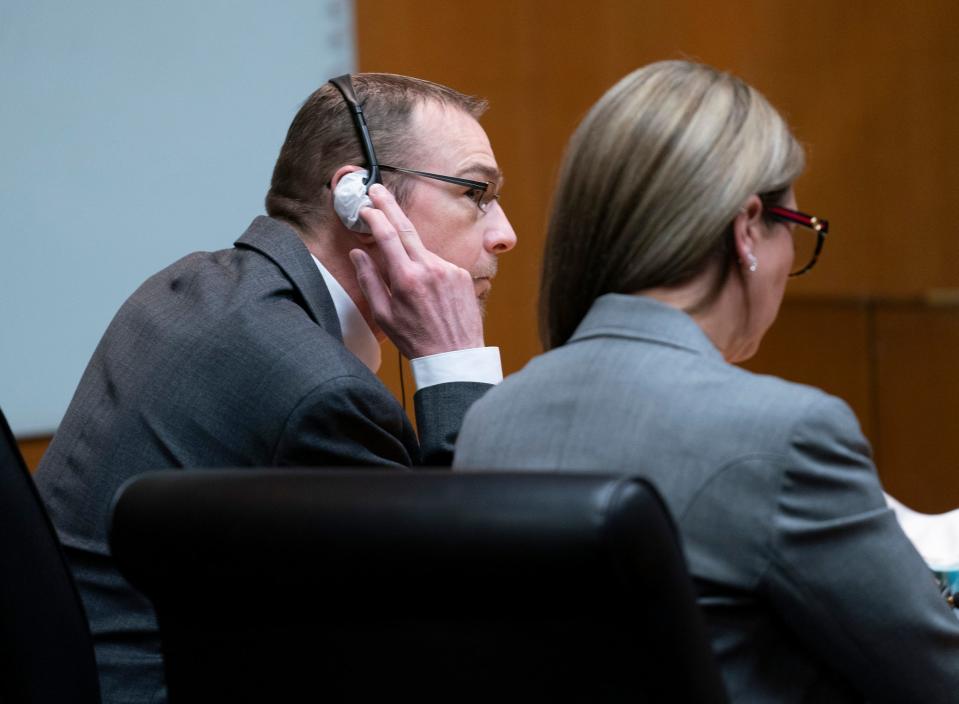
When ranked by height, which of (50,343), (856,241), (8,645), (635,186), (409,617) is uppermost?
(635,186)

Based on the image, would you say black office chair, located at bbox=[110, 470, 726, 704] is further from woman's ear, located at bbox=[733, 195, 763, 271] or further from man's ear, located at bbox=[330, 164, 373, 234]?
man's ear, located at bbox=[330, 164, 373, 234]

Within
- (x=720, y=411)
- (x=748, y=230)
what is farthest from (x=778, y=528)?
(x=748, y=230)

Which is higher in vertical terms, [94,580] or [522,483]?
[522,483]

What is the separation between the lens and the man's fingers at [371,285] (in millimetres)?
1649

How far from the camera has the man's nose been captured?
1.79 metres

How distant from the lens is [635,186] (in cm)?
103

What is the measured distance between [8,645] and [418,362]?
67 centimetres

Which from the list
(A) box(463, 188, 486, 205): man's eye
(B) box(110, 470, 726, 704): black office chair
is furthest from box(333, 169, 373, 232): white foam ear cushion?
(B) box(110, 470, 726, 704): black office chair

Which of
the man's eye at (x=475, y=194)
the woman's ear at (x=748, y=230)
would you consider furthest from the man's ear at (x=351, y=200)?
the woman's ear at (x=748, y=230)

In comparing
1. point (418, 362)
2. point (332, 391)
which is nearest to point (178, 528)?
point (332, 391)

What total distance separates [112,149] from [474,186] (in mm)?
1011

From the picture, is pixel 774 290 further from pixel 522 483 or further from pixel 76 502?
pixel 76 502

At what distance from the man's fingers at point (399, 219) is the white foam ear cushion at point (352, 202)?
12mm

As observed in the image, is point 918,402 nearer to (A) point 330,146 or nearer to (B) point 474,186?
(B) point 474,186
